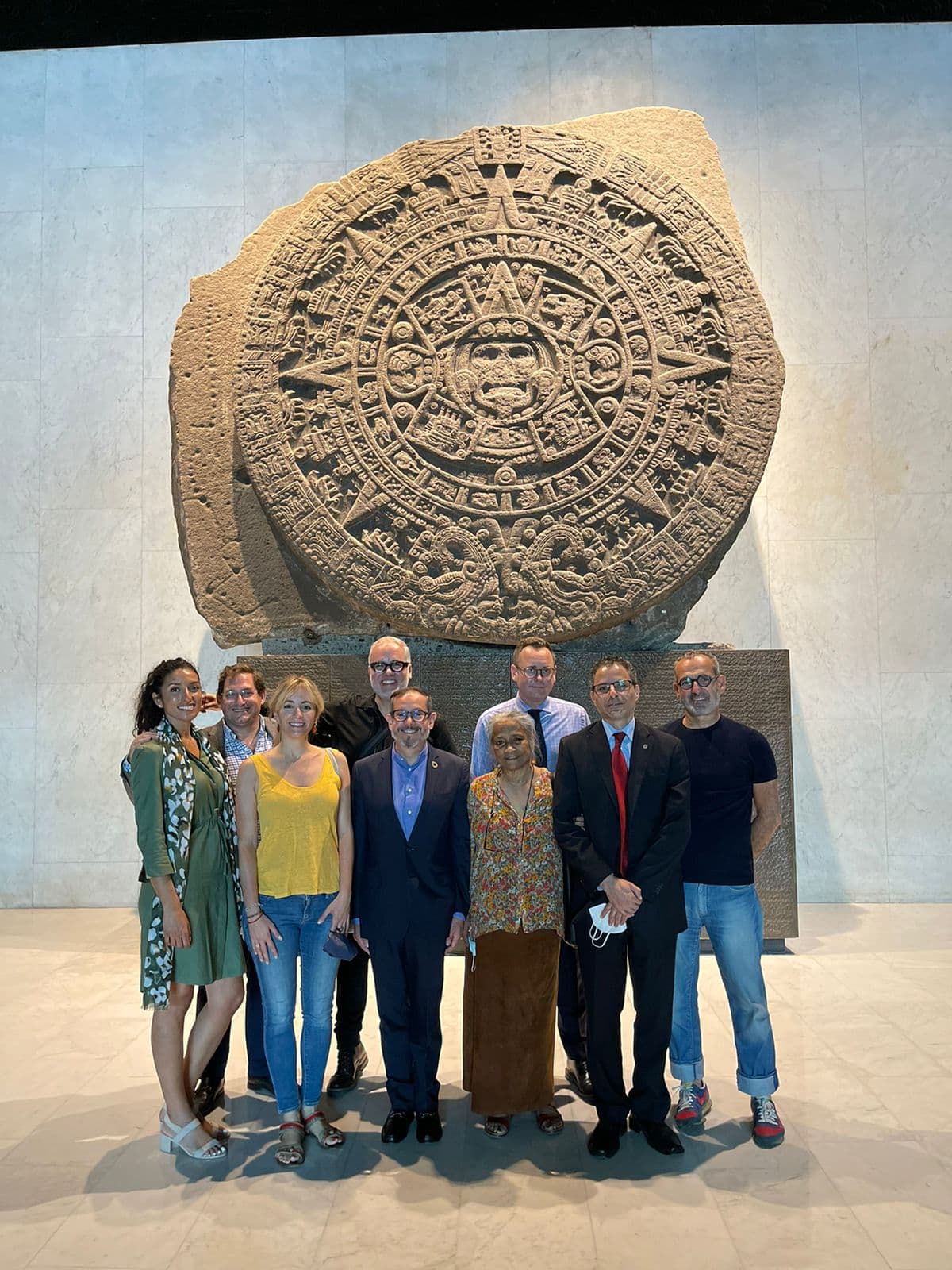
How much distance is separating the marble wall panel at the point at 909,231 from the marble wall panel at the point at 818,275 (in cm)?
8

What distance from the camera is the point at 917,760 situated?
5867 millimetres

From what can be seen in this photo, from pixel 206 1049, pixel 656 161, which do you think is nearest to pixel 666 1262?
pixel 206 1049

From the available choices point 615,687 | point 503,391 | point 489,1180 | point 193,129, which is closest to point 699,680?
point 615,687

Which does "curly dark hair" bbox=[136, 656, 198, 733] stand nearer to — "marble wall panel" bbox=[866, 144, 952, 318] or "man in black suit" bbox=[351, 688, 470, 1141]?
"man in black suit" bbox=[351, 688, 470, 1141]

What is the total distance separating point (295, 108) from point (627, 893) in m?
5.11

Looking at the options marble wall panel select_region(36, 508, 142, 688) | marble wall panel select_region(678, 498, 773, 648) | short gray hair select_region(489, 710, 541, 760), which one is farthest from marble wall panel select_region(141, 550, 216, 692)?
short gray hair select_region(489, 710, 541, 760)

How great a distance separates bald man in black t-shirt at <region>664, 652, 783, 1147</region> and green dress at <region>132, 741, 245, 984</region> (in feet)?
3.88

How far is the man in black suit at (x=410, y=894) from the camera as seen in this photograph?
9.11ft

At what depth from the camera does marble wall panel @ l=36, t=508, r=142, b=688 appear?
19.6 ft

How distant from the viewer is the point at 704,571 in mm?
4465

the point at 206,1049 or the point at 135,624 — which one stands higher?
the point at 135,624

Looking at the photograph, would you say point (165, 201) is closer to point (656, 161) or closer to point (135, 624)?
point (135, 624)

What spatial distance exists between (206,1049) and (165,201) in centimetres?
486

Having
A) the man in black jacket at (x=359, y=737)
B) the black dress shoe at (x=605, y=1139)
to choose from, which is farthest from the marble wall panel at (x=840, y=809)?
the black dress shoe at (x=605, y=1139)
